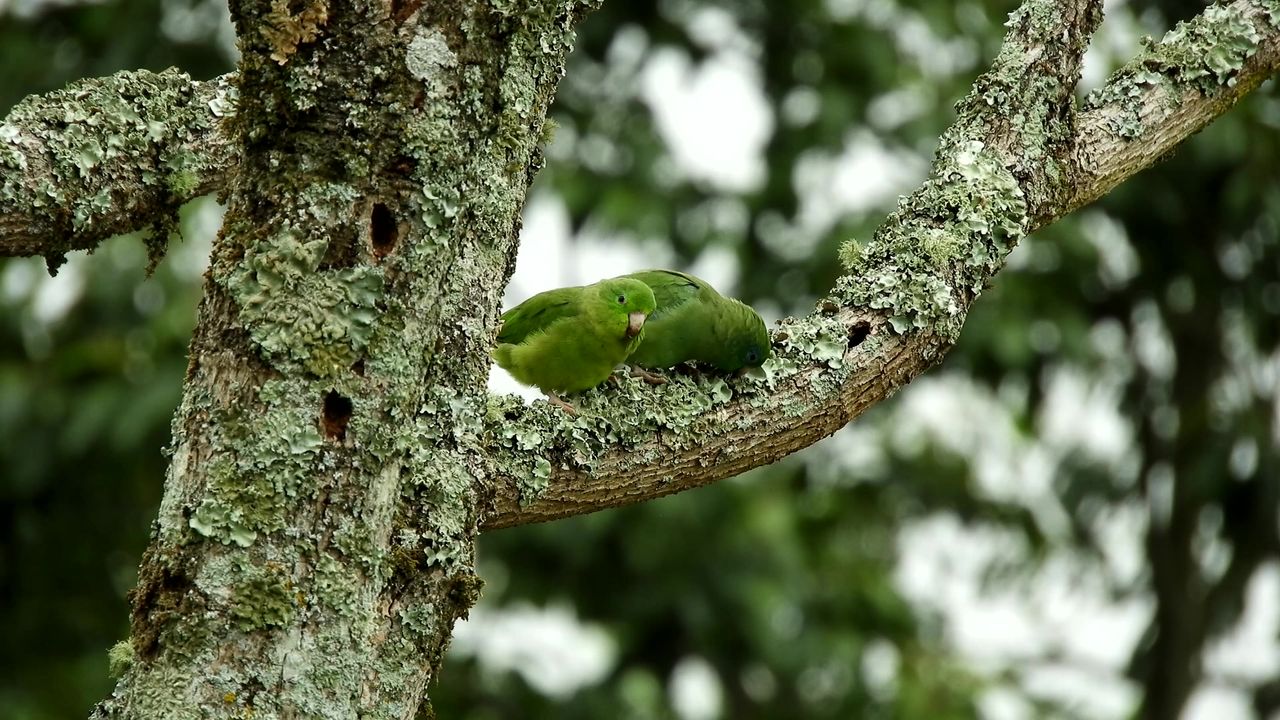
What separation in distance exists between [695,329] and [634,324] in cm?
18

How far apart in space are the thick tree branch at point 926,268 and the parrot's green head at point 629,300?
105 cm

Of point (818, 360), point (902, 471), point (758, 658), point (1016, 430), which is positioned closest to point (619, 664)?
point (758, 658)

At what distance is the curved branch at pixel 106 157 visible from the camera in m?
2.93

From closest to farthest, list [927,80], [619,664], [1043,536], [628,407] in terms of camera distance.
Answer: [628,407]
[619,664]
[927,80]
[1043,536]

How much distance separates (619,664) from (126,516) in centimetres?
283

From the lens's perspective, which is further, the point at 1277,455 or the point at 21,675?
the point at 1277,455

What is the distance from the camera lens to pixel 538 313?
14.7ft

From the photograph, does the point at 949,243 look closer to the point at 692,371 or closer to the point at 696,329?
the point at 692,371

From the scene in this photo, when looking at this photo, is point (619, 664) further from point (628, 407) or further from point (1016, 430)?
point (628, 407)

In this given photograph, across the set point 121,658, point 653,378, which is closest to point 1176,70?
point 653,378

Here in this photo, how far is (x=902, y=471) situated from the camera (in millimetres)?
9773

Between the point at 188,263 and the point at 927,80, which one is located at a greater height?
the point at 927,80

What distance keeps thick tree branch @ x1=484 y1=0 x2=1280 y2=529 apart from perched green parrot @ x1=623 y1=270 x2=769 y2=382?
0.27 meters

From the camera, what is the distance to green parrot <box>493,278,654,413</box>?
400cm
